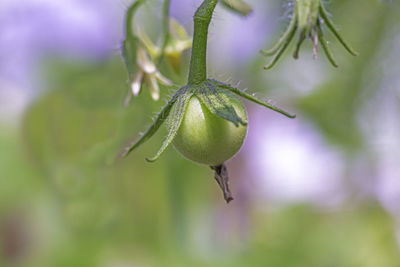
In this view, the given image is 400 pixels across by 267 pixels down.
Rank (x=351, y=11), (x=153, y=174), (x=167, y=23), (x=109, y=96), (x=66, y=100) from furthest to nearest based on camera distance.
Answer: (x=153, y=174) < (x=66, y=100) < (x=109, y=96) < (x=351, y=11) < (x=167, y=23)

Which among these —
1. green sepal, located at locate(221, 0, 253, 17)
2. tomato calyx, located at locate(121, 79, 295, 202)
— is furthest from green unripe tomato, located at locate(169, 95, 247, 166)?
green sepal, located at locate(221, 0, 253, 17)

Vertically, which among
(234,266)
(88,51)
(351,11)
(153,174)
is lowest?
(234,266)

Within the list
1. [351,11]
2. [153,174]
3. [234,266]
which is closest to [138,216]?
[153,174]

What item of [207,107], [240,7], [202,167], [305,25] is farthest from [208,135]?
[202,167]

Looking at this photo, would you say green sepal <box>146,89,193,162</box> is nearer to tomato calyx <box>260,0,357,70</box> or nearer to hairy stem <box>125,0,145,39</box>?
tomato calyx <box>260,0,357,70</box>

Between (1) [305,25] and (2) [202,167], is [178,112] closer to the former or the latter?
(1) [305,25]

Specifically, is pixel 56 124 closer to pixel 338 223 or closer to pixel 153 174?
pixel 153 174

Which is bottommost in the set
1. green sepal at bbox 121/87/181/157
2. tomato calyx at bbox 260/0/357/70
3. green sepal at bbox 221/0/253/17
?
green sepal at bbox 121/87/181/157

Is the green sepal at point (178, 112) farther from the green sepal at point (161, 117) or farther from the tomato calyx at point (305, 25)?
the tomato calyx at point (305, 25)
